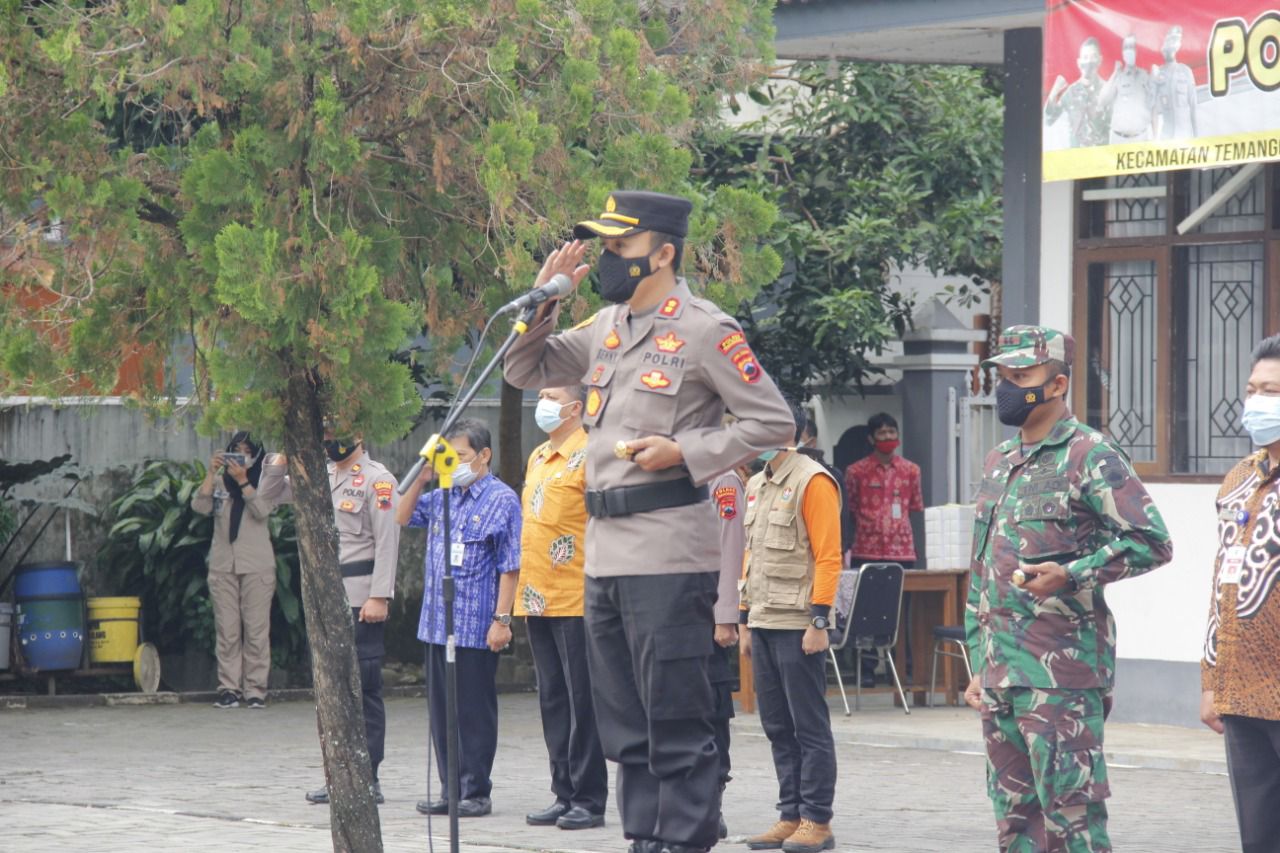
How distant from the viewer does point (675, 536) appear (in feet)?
21.3

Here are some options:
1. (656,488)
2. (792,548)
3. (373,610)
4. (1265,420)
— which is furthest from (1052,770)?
(373,610)

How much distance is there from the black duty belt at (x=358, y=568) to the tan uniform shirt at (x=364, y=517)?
17 millimetres

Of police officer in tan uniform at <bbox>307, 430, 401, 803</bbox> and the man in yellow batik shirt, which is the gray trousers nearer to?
police officer in tan uniform at <bbox>307, 430, 401, 803</bbox>

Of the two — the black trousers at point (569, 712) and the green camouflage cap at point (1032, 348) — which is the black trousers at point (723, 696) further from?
the green camouflage cap at point (1032, 348)

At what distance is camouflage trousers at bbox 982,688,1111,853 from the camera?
263 inches

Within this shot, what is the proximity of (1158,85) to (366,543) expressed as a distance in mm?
5484

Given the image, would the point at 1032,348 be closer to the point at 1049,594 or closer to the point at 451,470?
the point at 1049,594

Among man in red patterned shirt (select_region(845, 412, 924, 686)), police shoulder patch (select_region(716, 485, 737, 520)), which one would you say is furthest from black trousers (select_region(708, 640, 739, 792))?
man in red patterned shirt (select_region(845, 412, 924, 686))

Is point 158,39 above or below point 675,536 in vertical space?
above

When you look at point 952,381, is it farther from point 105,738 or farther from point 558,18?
point 558,18

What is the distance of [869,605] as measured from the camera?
14727 millimetres

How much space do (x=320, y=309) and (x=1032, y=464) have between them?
2337 millimetres

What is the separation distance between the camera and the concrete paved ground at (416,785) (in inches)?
379

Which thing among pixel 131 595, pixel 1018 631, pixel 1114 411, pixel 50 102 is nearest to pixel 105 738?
pixel 131 595
